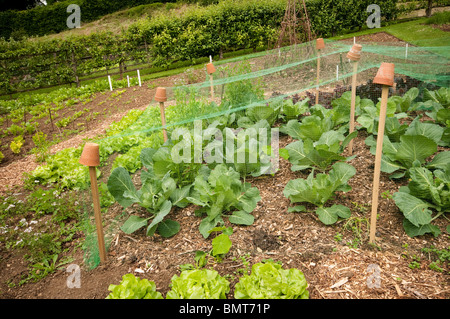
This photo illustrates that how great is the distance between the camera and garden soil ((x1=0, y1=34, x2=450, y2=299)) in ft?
7.00

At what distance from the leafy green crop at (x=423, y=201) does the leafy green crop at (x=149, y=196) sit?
5.94ft

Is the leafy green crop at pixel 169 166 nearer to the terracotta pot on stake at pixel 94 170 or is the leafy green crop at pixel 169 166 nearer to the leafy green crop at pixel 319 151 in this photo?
the terracotta pot on stake at pixel 94 170

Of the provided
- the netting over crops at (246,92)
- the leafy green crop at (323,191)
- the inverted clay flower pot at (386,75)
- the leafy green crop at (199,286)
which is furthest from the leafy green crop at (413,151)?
the leafy green crop at (199,286)

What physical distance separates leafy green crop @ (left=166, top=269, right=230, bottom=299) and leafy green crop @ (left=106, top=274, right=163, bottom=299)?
Result: 0.37 feet

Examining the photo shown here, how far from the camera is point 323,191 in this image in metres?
2.67

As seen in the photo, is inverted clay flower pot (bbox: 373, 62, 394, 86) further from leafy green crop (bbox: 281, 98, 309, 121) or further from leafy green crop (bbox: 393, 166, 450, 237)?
leafy green crop (bbox: 281, 98, 309, 121)

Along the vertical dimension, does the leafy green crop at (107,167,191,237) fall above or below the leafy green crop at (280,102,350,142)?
below

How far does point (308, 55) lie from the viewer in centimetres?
762

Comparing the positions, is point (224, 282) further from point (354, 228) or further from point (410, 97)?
point (410, 97)

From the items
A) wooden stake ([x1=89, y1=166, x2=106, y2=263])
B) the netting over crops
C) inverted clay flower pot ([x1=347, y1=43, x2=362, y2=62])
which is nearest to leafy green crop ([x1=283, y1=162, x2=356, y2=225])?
inverted clay flower pot ([x1=347, y1=43, x2=362, y2=62])

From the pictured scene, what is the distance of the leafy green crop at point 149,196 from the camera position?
2732mm

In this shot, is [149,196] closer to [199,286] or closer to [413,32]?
[199,286]

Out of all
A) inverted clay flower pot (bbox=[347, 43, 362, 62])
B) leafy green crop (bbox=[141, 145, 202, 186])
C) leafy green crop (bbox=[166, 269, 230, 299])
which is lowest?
leafy green crop (bbox=[166, 269, 230, 299])

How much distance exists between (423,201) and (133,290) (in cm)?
233
